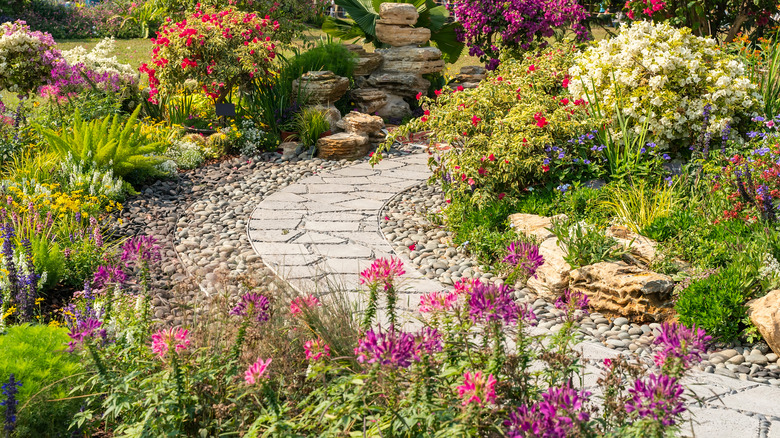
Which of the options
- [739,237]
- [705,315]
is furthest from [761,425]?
[739,237]

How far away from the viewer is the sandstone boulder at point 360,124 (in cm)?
785

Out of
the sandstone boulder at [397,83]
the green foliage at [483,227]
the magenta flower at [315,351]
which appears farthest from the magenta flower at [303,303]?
the sandstone boulder at [397,83]

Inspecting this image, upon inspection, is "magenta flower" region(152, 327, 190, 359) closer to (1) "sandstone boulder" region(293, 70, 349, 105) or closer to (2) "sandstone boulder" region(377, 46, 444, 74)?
(1) "sandstone boulder" region(293, 70, 349, 105)

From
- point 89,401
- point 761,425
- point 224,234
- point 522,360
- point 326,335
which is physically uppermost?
point 522,360

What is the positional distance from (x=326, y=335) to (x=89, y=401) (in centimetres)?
87

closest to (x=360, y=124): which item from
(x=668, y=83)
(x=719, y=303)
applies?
(x=668, y=83)

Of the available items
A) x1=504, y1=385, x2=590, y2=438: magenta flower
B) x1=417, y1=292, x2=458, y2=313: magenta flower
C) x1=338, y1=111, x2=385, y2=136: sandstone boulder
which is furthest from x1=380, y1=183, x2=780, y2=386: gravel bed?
x1=338, y1=111, x2=385, y2=136: sandstone boulder

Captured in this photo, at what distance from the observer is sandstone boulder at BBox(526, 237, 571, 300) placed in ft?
13.2

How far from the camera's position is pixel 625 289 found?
3.74m

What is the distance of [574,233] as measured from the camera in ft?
14.0

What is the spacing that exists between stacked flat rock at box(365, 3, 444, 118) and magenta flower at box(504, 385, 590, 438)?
784 cm

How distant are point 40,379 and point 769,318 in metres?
3.28

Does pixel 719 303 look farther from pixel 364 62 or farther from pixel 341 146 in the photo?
pixel 364 62

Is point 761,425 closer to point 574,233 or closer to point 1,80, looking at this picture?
point 574,233
